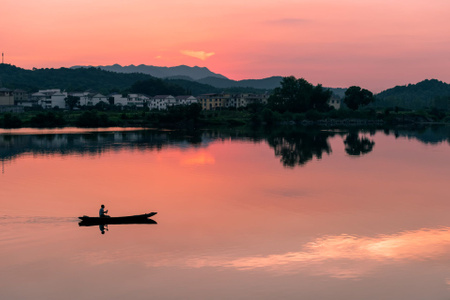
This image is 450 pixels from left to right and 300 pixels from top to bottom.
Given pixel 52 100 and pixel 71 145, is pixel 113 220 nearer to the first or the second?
pixel 71 145

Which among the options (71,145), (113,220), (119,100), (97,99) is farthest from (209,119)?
(113,220)

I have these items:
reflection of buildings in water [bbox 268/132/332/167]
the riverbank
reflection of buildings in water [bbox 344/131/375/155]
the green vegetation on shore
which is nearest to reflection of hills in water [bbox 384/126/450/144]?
reflection of buildings in water [bbox 344/131/375/155]

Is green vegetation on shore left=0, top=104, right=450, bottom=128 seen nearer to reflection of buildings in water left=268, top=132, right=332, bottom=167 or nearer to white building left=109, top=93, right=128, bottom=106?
white building left=109, top=93, right=128, bottom=106

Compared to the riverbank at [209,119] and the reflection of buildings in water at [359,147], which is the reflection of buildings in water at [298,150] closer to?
the reflection of buildings in water at [359,147]

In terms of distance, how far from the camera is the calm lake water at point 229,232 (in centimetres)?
2025

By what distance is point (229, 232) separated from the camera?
2791 centimetres

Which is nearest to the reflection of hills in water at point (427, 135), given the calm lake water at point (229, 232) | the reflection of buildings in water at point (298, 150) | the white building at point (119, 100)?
the reflection of buildings in water at point (298, 150)

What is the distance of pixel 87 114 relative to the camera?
131750 millimetres

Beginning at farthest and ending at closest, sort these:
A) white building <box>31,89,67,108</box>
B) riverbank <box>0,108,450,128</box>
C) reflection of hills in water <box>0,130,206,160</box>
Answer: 1. white building <box>31,89,67,108</box>
2. riverbank <box>0,108,450,128</box>
3. reflection of hills in water <box>0,130,206,160</box>

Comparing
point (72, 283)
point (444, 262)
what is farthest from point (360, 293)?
point (72, 283)

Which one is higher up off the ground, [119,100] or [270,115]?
[119,100]

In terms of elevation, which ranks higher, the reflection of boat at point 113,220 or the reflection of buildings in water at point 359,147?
the reflection of buildings in water at point 359,147

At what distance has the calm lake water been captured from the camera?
66.4 feet

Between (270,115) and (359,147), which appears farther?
(270,115)
